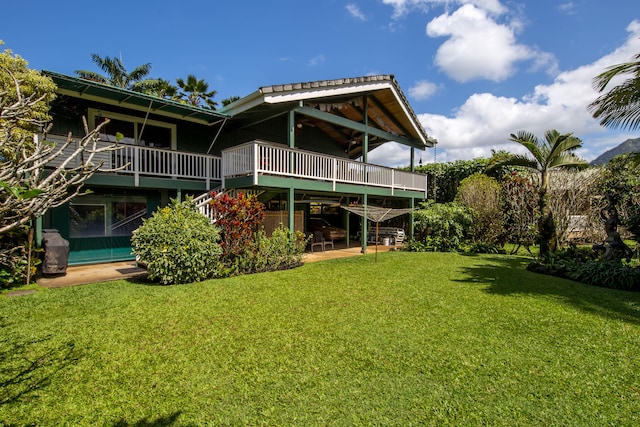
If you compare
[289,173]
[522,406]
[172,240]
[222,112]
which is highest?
[222,112]

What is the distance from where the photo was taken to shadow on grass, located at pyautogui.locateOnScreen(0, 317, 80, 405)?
11.2 feet

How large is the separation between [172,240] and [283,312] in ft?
12.2

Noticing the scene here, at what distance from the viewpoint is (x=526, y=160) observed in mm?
12219

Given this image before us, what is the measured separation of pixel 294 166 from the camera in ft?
36.2

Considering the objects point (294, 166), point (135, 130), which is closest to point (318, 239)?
point (294, 166)

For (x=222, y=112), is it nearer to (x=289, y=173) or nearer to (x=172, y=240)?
(x=289, y=173)

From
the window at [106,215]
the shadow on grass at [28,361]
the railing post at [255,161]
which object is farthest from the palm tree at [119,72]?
the shadow on grass at [28,361]

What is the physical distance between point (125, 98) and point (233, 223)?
4.97 metres

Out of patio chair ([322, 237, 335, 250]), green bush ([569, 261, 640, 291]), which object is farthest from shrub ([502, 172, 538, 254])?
patio chair ([322, 237, 335, 250])

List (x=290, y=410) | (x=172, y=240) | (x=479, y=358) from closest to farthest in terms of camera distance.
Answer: (x=290, y=410) → (x=479, y=358) → (x=172, y=240)

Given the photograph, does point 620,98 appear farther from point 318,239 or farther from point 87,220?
point 87,220

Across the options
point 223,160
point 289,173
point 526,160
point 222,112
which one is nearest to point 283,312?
point 289,173

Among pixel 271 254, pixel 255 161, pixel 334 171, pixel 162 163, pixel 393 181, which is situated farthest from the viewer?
pixel 393 181

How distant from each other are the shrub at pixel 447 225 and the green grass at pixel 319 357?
701 cm
